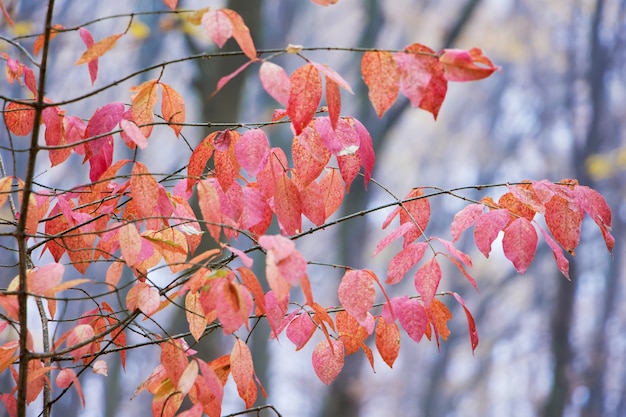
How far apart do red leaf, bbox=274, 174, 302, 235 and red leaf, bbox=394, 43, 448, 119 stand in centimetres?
36

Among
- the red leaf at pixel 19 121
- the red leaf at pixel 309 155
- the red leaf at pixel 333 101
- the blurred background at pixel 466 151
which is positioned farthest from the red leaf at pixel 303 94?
the blurred background at pixel 466 151

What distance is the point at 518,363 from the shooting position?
13.6m

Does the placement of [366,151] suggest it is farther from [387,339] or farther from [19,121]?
[19,121]

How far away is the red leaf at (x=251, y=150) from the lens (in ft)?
3.96

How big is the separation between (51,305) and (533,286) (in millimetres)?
11861

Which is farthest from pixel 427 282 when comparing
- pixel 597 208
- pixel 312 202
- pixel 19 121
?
pixel 19 121

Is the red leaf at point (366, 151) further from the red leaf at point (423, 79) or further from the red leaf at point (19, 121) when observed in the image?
the red leaf at point (19, 121)

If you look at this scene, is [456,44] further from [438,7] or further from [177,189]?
[177,189]

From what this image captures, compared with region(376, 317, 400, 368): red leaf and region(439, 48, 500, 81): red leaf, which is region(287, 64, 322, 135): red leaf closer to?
region(439, 48, 500, 81): red leaf

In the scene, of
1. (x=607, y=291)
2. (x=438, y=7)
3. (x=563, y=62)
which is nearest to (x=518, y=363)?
(x=607, y=291)

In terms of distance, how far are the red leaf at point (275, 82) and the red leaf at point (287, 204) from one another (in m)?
0.30

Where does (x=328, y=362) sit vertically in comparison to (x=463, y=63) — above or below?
below

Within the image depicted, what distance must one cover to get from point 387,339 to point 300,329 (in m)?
0.22

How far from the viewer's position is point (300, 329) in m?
1.55
